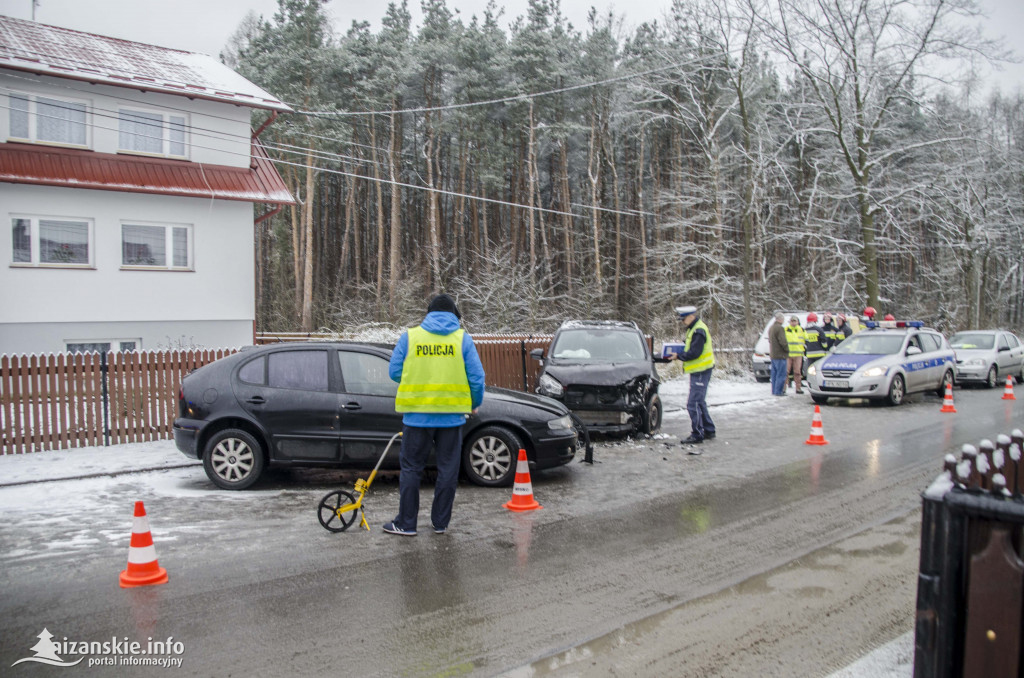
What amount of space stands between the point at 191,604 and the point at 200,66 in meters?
22.0

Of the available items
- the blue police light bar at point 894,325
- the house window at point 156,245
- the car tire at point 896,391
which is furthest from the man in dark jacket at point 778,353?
the house window at point 156,245

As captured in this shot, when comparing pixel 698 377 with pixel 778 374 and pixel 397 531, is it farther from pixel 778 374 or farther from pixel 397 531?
pixel 778 374

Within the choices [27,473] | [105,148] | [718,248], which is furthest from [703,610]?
[718,248]

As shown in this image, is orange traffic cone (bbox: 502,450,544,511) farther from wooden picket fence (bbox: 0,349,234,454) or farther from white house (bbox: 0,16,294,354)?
white house (bbox: 0,16,294,354)

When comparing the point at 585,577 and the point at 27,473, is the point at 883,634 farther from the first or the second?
the point at 27,473

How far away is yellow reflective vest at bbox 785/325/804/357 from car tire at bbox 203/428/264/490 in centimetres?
1389

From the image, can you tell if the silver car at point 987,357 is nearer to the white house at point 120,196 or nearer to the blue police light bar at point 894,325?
the blue police light bar at point 894,325

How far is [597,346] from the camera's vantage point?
12883 mm

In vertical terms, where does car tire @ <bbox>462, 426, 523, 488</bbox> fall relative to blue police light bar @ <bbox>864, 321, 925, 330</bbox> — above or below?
below

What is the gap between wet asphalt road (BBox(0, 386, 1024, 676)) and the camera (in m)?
4.27

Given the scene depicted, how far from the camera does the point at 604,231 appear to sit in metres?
44.6

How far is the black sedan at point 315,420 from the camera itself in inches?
327

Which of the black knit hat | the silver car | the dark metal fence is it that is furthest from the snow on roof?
the dark metal fence

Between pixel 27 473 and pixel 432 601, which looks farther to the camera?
pixel 27 473
